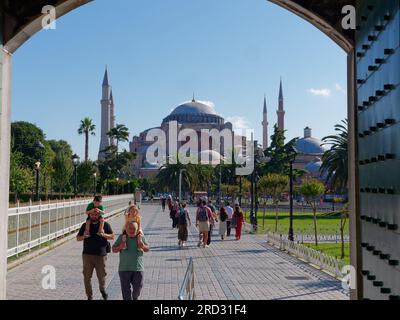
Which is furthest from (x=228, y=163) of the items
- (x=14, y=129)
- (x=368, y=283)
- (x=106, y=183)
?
(x=368, y=283)

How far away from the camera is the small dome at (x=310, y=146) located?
11006cm

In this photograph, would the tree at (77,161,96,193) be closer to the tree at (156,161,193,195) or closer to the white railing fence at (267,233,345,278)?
the tree at (156,161,193,195)

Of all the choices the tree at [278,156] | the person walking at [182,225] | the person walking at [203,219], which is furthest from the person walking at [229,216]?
the tree at [278,156]

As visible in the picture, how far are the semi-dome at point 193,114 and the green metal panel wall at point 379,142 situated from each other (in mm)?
114781

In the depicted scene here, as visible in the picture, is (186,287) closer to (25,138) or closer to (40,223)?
(40,223)

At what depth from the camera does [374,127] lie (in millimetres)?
A: 4855

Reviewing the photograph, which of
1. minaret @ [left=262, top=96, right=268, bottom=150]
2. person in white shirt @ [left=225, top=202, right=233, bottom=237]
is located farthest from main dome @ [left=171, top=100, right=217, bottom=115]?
person in white shirt @ [left=225, top=202, right=233, bottom=237]

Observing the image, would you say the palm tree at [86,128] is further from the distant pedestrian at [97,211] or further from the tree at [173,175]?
the distant pedestrian at [97,211]

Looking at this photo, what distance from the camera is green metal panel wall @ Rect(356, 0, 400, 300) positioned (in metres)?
4.09

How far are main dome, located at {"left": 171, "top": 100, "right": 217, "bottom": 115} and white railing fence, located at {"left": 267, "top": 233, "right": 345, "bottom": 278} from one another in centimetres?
10368

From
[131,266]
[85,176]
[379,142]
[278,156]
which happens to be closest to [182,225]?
[131,266]

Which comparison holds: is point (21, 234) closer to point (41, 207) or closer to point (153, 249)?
point (41, 207)
